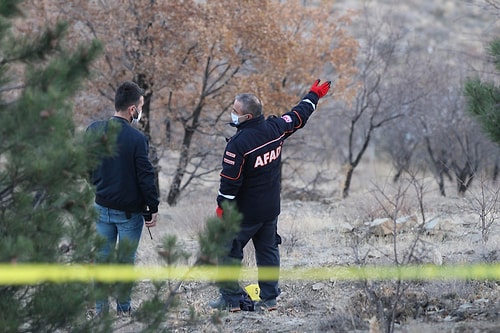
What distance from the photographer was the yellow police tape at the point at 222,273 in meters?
4.32

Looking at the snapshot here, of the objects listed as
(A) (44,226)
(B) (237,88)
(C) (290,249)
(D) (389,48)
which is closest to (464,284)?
(C) (290,249)

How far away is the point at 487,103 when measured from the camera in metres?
6.25

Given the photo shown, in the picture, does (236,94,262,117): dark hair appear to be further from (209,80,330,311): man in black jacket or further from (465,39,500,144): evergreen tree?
(465,39,500,144): evergreen tree

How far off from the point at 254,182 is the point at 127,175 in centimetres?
108

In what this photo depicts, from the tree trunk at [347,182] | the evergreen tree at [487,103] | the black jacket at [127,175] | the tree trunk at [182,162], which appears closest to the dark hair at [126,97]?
the black jacket at [127,175]

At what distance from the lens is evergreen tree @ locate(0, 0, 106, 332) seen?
161 inches

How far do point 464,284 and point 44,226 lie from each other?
4121mm

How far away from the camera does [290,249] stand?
9.71m

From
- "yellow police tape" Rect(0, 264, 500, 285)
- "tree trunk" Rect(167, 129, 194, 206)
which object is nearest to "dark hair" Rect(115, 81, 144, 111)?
"yellow police tape" Rect(0, 264, 500, 285)

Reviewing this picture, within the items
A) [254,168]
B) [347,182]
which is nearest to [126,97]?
[254,168]

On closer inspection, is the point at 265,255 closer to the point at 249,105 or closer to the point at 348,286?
the point at 348,286

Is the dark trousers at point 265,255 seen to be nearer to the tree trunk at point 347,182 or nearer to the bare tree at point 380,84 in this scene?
the bare tree at point 380,84

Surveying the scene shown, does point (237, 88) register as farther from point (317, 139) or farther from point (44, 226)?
point (44, 226)

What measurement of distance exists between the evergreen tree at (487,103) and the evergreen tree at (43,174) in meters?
3.21
